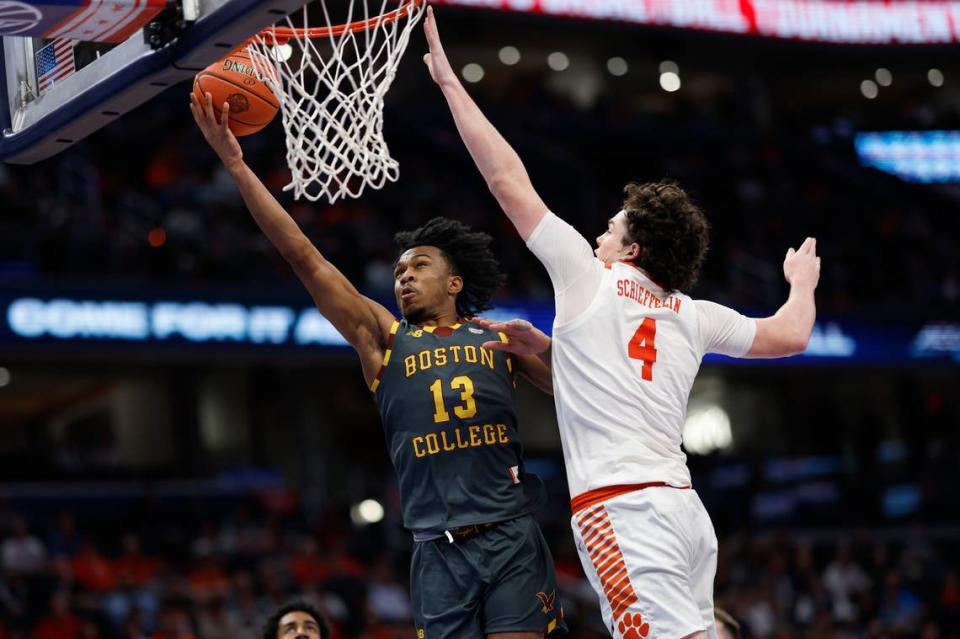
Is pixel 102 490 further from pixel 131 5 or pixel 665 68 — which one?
pixel 665 68

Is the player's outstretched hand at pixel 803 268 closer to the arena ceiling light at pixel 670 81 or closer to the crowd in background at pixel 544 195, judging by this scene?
the crowd in background at pixel 544 195

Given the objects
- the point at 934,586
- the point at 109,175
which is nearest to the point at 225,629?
the point at 109,175

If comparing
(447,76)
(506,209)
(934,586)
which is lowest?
(934,586)

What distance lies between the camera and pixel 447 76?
165 inches

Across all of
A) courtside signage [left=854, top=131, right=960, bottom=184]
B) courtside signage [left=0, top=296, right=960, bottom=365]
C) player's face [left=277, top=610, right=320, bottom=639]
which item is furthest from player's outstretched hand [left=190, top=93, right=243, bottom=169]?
courtside signage [left=854, top=131, right=960, bottom=184]

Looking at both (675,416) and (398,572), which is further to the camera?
(398,572)

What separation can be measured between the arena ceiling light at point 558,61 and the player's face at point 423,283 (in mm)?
20644

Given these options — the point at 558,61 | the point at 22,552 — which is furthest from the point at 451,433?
the point at 558,61

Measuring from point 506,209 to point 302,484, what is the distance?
14.8 m

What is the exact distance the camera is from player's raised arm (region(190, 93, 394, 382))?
448 centimetres

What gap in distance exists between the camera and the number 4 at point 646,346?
4.02 meters

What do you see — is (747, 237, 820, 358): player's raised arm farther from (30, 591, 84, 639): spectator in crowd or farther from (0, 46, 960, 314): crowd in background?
(0, 46, 960, 314): crowd in background

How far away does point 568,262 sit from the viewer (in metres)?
3.96

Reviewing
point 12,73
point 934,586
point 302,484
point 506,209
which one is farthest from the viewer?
point 302,484
